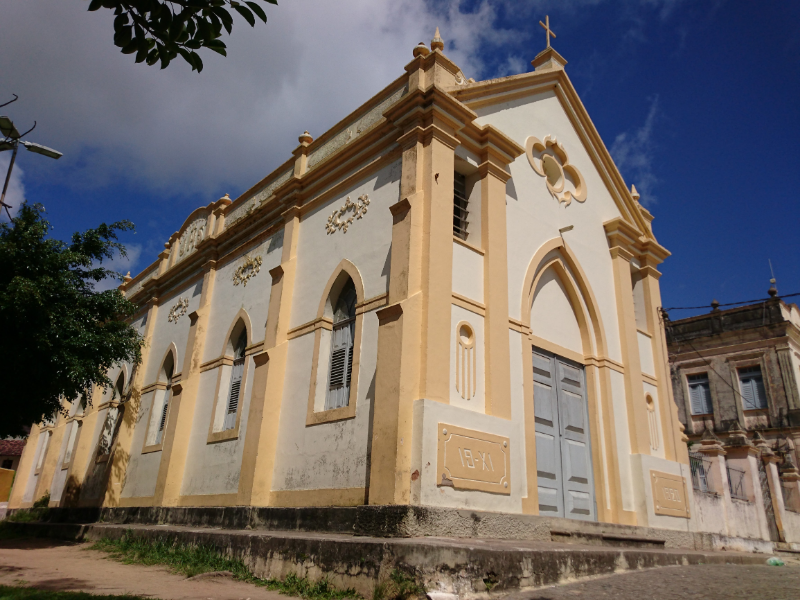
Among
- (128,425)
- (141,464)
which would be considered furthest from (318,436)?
(128,425)

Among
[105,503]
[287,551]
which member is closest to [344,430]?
→ [287,551]

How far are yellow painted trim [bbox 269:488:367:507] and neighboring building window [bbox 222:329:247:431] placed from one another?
268 cm

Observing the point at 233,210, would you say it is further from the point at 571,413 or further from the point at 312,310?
the point at 571,413

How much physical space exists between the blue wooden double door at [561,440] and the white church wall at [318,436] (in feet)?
9.52

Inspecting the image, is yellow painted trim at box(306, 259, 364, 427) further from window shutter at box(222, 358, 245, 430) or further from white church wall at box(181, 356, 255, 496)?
window shutter at box(222, 358, 245, 430)

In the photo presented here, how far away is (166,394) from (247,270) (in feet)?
15.2

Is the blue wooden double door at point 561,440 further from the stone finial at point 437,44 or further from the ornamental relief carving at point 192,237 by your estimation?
the ornamental relief carving at point 192,237

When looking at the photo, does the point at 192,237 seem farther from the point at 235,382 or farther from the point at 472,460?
the point at 472,460

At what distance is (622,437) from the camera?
1090 cm

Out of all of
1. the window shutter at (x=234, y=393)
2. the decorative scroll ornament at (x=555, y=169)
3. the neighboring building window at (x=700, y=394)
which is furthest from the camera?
the neighboring building window at (x=700, y=394)

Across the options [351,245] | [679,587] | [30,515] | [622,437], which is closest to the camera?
[679,587]

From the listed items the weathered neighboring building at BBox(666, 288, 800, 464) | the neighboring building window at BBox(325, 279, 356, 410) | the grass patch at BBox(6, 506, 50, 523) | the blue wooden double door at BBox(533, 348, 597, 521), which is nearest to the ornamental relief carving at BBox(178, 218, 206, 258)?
the neighboring building window at BBox(325, 279, 356, 410)

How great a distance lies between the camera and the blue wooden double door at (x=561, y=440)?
9641mm

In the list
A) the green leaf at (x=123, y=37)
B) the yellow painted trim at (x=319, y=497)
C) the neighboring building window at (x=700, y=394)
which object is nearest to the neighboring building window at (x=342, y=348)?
the yellow painted trim at (x=319, y=497)
